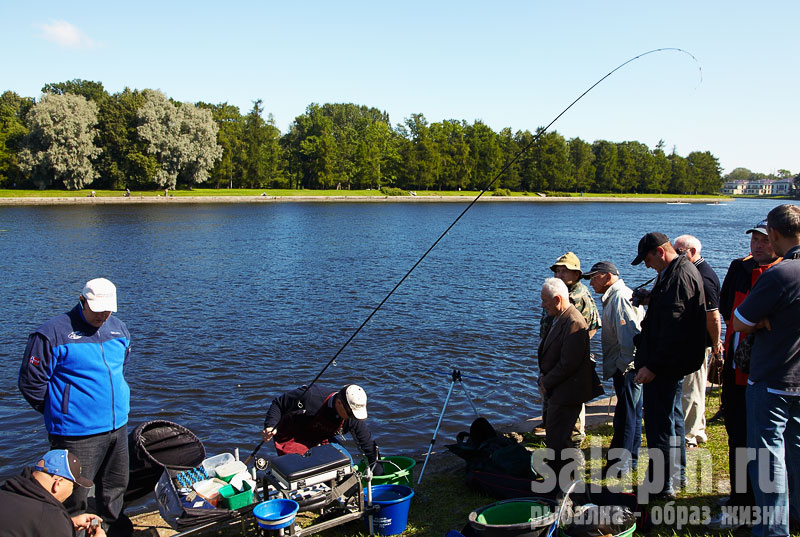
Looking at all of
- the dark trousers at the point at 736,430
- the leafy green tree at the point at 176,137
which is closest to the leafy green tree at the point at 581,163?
the leafy green tree at the point at 176,137

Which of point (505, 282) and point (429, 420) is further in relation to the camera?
point (505, 282)

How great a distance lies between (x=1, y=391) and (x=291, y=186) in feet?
298

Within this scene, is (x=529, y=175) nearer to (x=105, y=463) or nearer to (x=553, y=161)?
(x=553, y=161)

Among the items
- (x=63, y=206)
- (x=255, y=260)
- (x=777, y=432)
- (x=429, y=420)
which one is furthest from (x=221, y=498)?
(x=63, y=206)

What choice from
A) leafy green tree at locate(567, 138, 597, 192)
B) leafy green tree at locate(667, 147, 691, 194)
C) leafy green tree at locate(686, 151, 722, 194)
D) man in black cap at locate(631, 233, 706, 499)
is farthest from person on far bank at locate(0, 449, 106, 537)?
leafy green tree at locate(686, 151, 722, 194)

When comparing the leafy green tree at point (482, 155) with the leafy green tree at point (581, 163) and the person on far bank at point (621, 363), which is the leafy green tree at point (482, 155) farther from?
the person on far bank at point (621, 363)

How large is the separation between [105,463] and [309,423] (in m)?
1.74

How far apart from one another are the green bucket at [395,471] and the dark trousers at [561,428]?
1.30 m

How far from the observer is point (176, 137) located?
234ft

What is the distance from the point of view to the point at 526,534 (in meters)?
3.82

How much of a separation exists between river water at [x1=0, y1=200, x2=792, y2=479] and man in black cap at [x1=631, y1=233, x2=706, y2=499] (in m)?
2.40

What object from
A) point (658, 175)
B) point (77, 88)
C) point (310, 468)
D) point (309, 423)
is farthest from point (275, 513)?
point (658, 175)

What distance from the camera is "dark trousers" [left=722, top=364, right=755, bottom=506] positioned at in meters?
4.46

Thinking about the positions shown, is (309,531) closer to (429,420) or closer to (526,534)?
(526,534)
